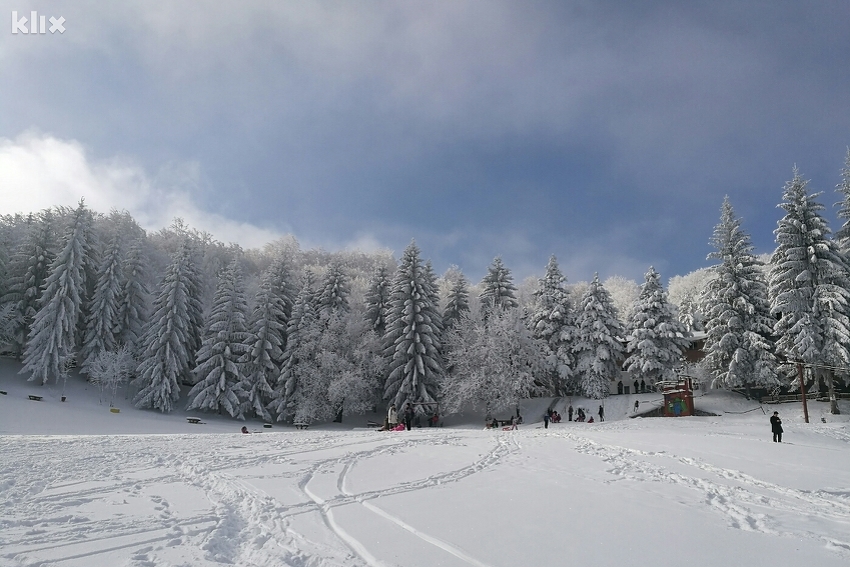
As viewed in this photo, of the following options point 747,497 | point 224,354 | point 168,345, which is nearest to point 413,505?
point 747,497

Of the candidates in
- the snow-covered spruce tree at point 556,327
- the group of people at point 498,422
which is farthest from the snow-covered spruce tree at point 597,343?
the group of people at point 498,422

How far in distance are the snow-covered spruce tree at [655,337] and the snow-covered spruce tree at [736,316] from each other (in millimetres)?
3848

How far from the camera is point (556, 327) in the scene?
161 ft

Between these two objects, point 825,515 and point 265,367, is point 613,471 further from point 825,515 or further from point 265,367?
point 265,367

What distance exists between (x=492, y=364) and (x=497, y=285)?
1107 centimetres

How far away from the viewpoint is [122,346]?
1820 inches

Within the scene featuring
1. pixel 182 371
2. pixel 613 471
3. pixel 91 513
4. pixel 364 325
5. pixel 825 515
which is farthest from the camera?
pixel 364 325

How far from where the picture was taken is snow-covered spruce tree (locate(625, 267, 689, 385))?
4497 cm

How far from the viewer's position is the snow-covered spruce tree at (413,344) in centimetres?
4334

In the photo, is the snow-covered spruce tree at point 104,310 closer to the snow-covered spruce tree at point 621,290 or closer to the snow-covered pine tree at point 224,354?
the snow-covered pine tree at point 224,354

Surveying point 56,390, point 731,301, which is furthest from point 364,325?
point 731,301

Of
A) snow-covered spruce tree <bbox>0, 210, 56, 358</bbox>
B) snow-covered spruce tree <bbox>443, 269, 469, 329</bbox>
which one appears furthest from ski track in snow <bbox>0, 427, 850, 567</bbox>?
snow-covered spruce tree <bbox>0, 210, 56, 358</bbox>

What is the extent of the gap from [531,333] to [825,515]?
3777 centimetres

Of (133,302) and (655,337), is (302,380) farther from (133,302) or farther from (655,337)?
(655,337)
